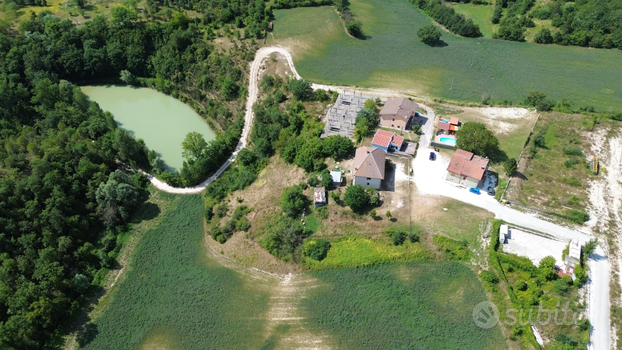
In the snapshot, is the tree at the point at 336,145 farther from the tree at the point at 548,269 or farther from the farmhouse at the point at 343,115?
the tree at the point at 548,269

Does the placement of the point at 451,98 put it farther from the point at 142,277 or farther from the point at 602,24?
the point at 142,277

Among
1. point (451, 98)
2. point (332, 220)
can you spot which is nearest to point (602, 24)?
point (451, 98)

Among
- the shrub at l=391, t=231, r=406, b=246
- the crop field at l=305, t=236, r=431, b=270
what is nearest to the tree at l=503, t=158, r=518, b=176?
the crop field at l=305, t=236, r=431, b=270

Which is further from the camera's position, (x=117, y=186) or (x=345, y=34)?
(x=345, y=34)

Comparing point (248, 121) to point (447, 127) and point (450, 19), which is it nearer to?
point (447, 127)

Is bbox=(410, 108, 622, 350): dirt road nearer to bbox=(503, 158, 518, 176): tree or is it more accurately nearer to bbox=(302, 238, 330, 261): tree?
bbox=(503, 158, 518, 176): tree

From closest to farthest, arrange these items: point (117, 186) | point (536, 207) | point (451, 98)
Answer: point (536, 207)
point (117, 186)
point (451, 98)
